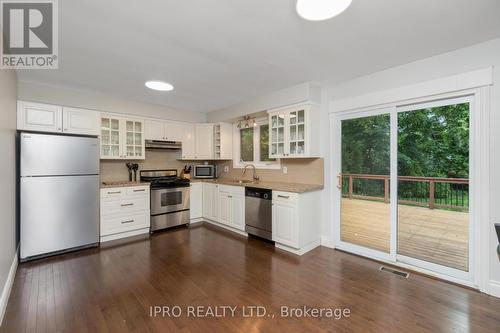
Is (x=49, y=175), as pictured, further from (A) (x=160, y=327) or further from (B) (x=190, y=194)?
(A) (x=160, y=327)

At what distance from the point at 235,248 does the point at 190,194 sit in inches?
67.5

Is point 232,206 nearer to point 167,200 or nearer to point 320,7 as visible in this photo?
point 167,200

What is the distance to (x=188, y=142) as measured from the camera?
499cm

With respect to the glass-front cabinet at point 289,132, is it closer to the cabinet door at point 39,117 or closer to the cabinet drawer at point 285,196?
the cabinet drawer at point 285,196

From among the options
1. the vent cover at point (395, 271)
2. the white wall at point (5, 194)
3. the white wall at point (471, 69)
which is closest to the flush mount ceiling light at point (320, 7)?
the white wall at point (471, 69)

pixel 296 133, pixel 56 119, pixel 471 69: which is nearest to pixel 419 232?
pixel 471 69

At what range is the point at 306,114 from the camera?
11.2ft

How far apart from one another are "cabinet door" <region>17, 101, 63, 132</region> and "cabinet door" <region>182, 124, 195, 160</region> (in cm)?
211

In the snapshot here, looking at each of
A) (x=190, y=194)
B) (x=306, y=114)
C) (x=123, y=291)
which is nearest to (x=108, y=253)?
(x=123, y=291)

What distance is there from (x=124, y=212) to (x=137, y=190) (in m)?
0.41

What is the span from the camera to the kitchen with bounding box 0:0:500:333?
74.1 inches

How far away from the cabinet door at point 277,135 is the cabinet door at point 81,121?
285cm

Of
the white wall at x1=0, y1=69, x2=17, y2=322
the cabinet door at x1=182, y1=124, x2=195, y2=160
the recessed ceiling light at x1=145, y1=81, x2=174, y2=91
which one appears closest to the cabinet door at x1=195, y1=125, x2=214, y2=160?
the cabinet door at x1=182, y1=124, x2=195, y2=160

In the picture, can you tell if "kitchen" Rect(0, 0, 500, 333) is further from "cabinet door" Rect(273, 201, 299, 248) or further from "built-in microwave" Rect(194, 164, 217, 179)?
"built-in microwave" Rect(194, 164, 217, 179)
